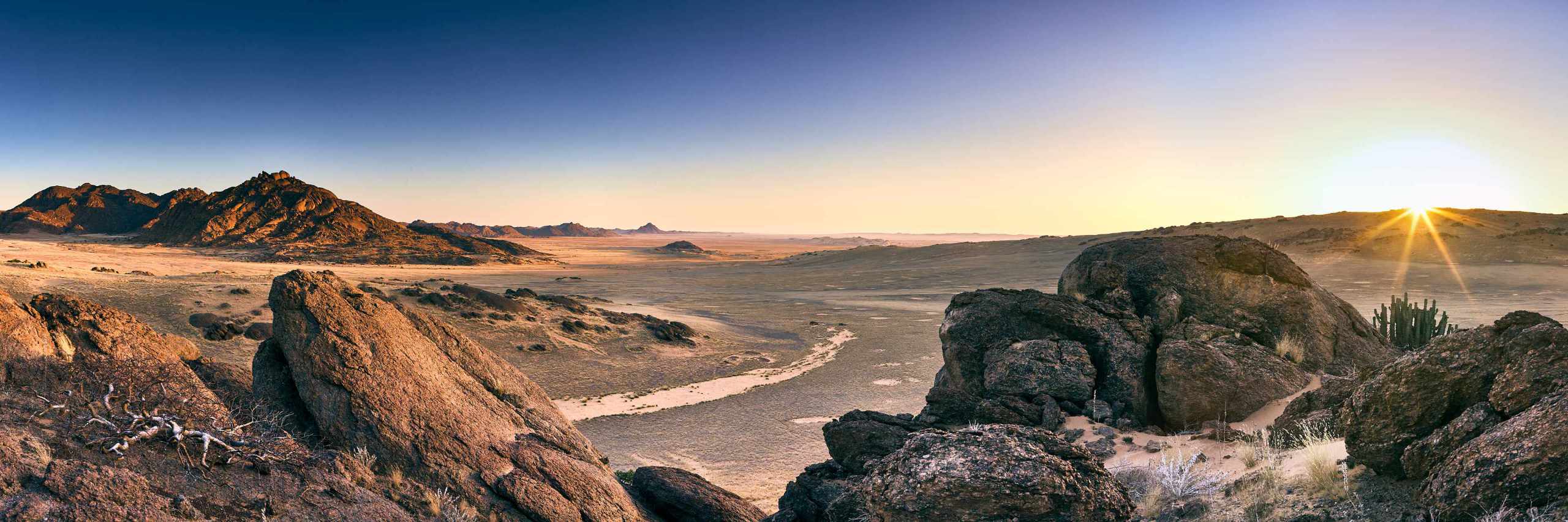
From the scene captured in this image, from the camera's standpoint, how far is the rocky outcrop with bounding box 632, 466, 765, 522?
9.14 meters

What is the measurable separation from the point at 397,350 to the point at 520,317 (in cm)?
2478

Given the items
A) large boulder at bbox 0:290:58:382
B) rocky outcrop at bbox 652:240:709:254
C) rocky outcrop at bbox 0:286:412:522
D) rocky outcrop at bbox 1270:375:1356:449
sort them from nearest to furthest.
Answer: rocky outcrop at bbox 0:286:412:522, large boulder at bbox 0:290:58:382, rocky outcrop at bbox 1270:375:1356:449, rocky outcrop at bbox 652:240:709:254

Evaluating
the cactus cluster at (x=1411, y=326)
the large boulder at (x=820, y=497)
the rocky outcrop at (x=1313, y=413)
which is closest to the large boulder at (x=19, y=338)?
the large boulder at (x=820, y=497)

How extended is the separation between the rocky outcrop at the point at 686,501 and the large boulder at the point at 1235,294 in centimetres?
767

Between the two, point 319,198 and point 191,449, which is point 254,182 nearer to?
point 319,198

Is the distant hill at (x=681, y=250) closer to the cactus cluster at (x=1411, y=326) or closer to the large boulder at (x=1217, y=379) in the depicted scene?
the cactus cluster at (x=1411, y=326)

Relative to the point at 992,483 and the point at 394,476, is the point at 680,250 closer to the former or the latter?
the point at 394,476

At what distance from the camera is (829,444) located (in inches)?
388

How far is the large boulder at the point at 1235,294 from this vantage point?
38.3 feet

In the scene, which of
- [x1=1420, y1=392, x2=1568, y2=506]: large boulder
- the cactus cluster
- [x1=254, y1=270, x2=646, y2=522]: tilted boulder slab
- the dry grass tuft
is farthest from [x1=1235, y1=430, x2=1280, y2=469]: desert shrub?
the cactus cluster

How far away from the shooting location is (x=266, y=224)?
109188mm

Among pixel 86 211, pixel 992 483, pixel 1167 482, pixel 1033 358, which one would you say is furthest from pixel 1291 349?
pixel 86 211

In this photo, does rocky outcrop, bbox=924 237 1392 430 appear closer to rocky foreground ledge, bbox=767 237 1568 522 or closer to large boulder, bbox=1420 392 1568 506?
rocky foreground ledge, bbox=767 237 1568 522

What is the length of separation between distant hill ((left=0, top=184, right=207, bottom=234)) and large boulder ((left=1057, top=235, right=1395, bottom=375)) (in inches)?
6000
